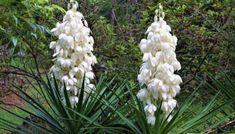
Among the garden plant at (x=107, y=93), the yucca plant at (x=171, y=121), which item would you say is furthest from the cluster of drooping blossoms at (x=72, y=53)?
the yucca plant at (x=171, y=121)

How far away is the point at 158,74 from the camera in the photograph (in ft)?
9.95

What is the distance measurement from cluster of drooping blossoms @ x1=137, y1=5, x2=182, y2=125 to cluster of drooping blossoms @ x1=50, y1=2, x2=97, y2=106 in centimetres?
59

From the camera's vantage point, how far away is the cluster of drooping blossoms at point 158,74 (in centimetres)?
302

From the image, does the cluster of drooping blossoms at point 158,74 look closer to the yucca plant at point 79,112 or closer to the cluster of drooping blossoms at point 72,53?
the yucca plant at point 79,112

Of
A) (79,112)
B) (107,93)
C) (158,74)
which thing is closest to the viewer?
(158,74)

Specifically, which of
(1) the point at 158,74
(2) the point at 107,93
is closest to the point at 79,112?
(2) the point at 107,93

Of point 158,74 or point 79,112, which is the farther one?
point 79,112

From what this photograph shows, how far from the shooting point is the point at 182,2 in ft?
24.2

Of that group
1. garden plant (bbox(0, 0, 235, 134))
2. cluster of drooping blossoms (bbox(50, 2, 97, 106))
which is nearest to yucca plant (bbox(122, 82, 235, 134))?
garden plant (bbox(0, 0, 235, 134))

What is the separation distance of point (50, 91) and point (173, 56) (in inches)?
41.7

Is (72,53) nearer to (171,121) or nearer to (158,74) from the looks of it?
(158,74)

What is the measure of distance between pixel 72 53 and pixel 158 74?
81 centimetres

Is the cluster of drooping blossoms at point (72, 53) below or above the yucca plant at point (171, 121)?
above

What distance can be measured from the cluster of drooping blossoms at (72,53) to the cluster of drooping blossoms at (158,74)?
0.59 m
